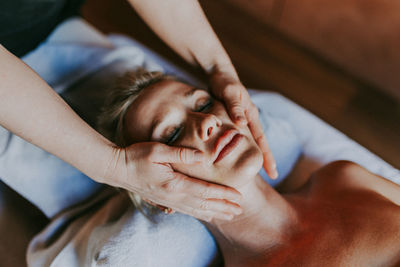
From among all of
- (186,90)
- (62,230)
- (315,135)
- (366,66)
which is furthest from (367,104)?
(62,230)

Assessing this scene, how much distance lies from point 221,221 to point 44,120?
643 millimetres

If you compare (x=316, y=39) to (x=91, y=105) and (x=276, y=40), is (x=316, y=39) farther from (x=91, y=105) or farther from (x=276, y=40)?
(x=91, y=105)

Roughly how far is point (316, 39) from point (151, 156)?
178cm

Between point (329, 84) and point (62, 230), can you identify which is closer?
point (62, 230)

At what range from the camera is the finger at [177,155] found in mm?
942

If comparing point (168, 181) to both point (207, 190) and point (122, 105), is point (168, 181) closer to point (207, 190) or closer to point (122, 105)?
point (207, 190)

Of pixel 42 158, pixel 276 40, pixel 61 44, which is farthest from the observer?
pixel 276 40

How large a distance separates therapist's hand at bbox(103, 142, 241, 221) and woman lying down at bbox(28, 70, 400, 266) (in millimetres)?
50

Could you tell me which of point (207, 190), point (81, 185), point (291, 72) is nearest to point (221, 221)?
point (207, 190)

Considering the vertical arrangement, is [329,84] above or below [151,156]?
below

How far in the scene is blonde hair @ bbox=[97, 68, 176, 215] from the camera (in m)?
1.17

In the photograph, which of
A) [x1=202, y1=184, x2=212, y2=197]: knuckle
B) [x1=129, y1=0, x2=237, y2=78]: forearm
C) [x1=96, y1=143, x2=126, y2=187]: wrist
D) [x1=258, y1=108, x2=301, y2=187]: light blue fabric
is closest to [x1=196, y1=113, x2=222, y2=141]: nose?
[x1=202, y1=184, x2=212, y2=197]: knuckle

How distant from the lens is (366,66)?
7.00 ft

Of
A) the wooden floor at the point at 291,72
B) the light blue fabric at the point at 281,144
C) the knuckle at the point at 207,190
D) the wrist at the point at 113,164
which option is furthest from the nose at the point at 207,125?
the wooden floor at the point at 291,72
